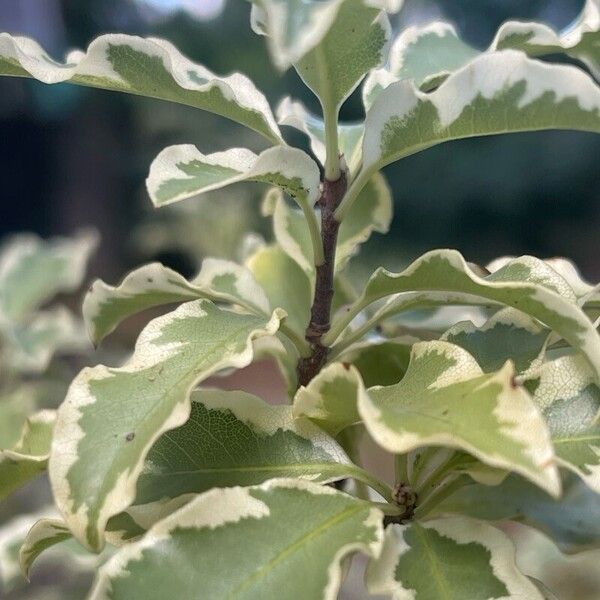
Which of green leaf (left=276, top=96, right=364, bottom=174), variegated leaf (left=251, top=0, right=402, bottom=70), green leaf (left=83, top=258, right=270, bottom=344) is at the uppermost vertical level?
variegated leaf (left=251, top=0, right=402, bottom=70)

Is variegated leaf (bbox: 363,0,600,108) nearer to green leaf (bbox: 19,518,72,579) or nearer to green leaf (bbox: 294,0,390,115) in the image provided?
green leaf (bbox: 294,0,390,115)

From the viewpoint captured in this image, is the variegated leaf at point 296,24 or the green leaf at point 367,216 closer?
the variegated leaf at point 296,24

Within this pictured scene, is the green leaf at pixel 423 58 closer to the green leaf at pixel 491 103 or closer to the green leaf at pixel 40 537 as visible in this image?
the green leaf at pixel 491 103

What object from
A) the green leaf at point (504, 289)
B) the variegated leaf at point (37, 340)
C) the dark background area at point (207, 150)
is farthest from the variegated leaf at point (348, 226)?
the dark background area at point (207, 150)

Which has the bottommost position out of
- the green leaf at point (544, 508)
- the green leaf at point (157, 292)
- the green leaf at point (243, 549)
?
the green leaf at point (544, 508)

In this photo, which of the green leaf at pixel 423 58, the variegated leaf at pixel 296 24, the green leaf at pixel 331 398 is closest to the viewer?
the variegated leaf at pixel 296 24

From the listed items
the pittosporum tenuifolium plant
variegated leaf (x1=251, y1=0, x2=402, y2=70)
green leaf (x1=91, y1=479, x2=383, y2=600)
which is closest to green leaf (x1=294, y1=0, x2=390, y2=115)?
the pittosporum tenuifolium plant

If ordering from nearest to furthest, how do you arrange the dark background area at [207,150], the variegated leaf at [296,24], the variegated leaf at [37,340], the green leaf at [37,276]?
1. the variegated leaf at [296,24]
2. the variegated leaf at [37,340]
3. the green leaf at [37,276]
4. the dark background area at [207,150]

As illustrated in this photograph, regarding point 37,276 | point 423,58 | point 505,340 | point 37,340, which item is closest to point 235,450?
point 505,340
